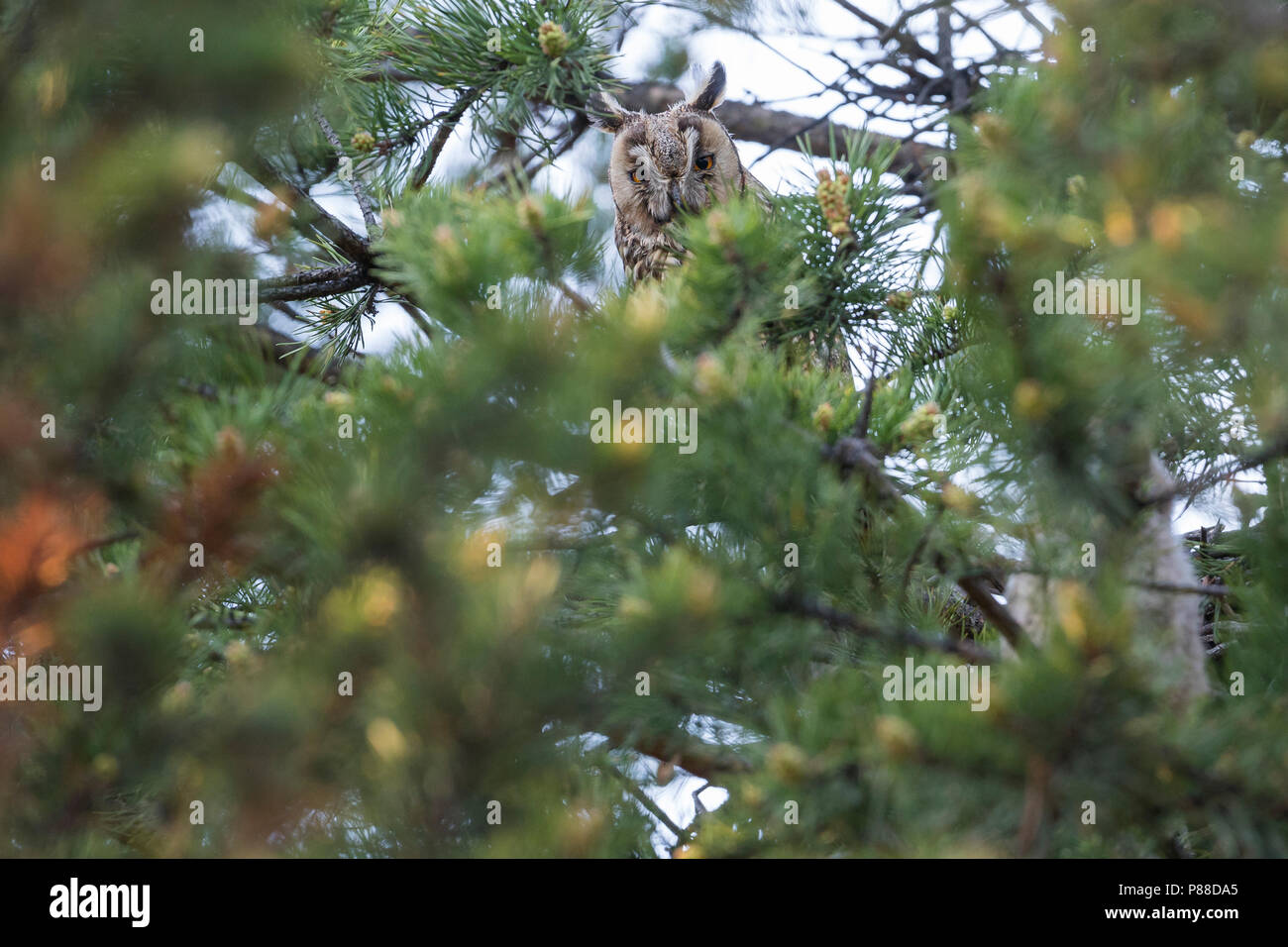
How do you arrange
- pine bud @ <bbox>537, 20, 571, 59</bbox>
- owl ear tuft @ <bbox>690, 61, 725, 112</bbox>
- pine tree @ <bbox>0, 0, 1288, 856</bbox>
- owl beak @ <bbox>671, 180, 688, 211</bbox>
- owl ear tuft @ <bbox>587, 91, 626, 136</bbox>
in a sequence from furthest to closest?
owl ear tuft @ <bbox>690, 61, 725, 112</bbox>
owl beak @ <bbox>671, 180, 688, 211</bbox>
owl ear tuft @ <bbox>587, 91, 626, 136</bbox>
pine bud @ <bbox>537, 20, 571, 59</bbox>
pine tree @ <bbox>0, 0, 1288, 856</bbox>

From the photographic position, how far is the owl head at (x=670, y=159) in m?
3.02

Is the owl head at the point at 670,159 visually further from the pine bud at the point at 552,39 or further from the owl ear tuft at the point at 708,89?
the pine bud at the point at 552,39

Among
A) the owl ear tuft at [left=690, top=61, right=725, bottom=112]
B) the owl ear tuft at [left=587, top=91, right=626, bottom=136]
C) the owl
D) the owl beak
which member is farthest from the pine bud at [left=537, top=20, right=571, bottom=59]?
the owl ear tuft at [left=690, top=61, right=725, bottom=112]

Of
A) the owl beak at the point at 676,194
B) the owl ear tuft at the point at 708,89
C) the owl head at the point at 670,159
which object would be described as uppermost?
the owl ear tuft at the point at 708,89

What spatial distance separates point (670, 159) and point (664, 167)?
0.10ft

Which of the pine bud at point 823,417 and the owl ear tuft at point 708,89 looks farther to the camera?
the owl ear tuft at point 708,89

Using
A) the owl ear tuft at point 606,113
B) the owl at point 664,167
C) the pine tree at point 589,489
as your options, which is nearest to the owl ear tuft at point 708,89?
the owl at point 664,167

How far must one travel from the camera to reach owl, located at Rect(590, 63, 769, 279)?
3.02 meters

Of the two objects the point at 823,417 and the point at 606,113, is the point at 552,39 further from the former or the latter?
the point at 823,417

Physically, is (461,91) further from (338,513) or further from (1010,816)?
(1010,816)

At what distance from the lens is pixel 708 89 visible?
3.26 meters

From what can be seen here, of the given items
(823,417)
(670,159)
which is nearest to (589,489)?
(823,417)

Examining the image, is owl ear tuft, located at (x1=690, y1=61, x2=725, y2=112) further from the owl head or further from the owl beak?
the owl beak
